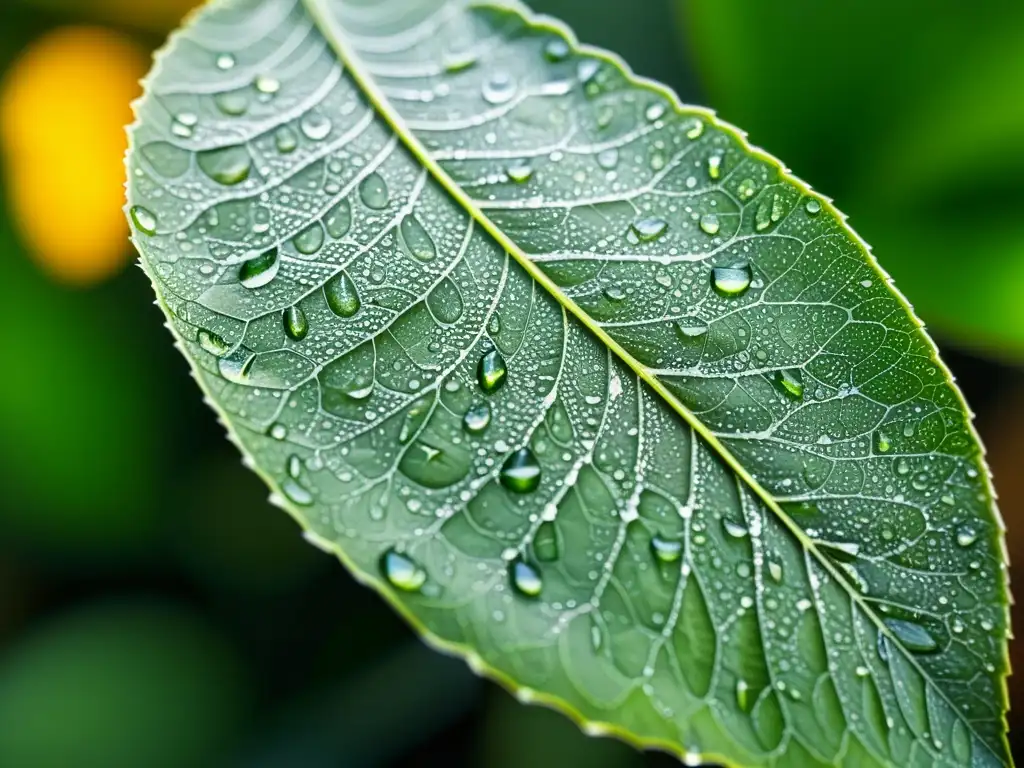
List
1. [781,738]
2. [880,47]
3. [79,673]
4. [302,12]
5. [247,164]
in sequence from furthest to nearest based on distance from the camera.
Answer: [79,673], [880,47], [302,12], [247,164], [781,738]

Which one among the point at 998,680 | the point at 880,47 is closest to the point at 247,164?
the point at 998,680

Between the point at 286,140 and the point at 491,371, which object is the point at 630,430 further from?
the point at 286,140

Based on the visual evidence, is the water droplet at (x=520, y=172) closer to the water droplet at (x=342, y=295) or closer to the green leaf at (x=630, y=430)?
the green leaf at (x=630, y=430)

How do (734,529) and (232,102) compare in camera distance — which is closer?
(734,529)

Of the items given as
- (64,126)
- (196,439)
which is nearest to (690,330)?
(196,439)

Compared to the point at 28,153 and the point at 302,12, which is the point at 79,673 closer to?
the point at 28,153

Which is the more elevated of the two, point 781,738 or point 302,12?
point 302,12

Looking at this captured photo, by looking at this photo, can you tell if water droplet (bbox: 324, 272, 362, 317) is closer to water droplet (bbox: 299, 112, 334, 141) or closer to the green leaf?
the green leaf
